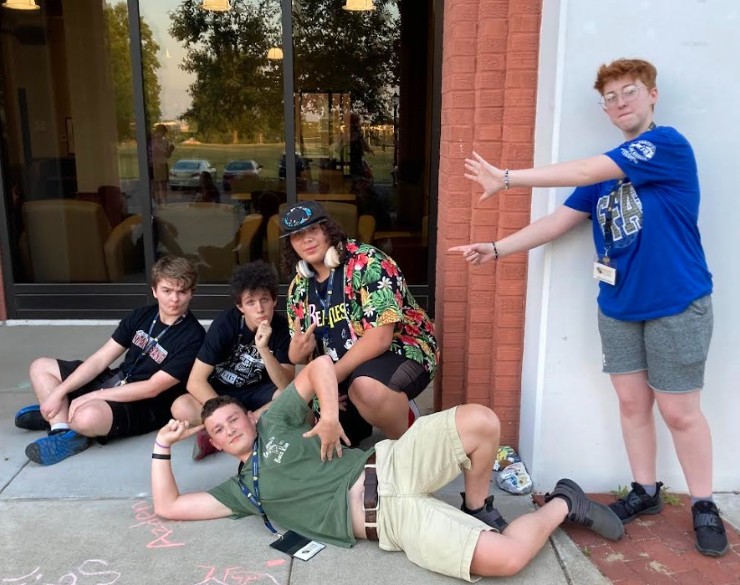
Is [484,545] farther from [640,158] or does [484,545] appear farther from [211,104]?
[211,104]

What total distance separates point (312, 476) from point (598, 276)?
1415mm

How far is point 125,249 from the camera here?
21.2ft

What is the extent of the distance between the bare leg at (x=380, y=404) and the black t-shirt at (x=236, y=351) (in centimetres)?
58

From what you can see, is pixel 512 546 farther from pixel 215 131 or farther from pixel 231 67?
pixel 231 67

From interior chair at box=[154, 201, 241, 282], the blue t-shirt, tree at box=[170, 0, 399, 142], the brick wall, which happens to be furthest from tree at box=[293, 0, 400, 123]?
the blue t-shirt

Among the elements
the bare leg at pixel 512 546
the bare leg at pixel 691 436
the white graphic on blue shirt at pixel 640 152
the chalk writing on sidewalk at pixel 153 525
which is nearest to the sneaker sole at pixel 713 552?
the bare leg at pixel 691 436

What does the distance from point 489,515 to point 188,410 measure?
5.63ft

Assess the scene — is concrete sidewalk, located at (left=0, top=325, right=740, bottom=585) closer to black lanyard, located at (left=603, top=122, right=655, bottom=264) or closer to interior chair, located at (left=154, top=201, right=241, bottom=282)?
black lanyard, located at (left=603, top=122, right=655, bottom=264)

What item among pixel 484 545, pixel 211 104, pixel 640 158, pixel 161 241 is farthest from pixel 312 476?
pixel 211 104

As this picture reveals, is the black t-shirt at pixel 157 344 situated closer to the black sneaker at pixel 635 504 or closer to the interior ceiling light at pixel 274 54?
the black sneaker at pixel 635 504

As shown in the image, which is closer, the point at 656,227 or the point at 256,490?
the point at 656,227

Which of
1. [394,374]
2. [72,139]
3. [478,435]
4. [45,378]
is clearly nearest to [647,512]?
[478,435]

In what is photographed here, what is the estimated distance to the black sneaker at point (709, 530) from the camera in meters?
2.57

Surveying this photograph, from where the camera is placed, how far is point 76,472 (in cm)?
330
